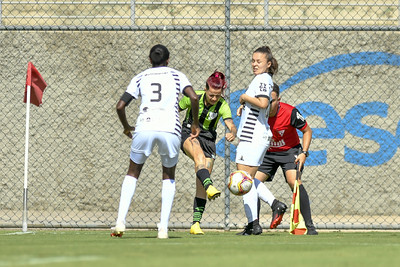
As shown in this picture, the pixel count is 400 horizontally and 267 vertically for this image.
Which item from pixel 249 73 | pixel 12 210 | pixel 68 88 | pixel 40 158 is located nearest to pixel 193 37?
pixel 249 73

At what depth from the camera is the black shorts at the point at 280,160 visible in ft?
30.5

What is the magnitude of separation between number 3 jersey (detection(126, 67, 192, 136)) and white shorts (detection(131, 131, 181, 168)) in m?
0.05

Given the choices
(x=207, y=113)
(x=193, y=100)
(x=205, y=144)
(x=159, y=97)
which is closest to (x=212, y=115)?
(x=207, y=113)

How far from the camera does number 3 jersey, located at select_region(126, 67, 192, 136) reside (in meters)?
7.59

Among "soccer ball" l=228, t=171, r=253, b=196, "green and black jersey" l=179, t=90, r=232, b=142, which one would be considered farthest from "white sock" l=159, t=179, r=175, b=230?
"green and black jersey" l=179, t=90, r=232, b=142

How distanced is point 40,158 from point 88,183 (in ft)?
3.11

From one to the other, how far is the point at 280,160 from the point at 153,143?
2.14 meters

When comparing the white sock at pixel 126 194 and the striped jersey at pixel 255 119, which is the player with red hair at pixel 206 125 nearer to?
the striped jersey at pixel 255 119

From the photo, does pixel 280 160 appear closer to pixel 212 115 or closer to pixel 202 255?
pixel 212 115

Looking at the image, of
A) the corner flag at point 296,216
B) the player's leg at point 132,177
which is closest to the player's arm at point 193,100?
the player's leg at point 132,177

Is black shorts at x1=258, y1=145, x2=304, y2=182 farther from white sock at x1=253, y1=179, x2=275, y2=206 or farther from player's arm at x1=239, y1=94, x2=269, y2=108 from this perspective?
player's arm at x1=239, y1=94, x2=269, y2=108

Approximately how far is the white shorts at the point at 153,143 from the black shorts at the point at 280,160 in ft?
6.24

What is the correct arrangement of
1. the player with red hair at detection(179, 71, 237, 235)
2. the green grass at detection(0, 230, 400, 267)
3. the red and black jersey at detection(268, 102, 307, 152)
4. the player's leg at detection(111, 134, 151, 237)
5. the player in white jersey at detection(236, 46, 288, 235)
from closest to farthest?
1. the green grass at detection(0, 230, 400, 267)
2. the player's leg at detection(111, 134, 151, 237)
3. the player in white jersey at detection(236, 46, 288, 235)
4. the player with red hair at detection(179, 71, 237, 235)
5. the red and black jersey at detection(268, 102, 307, 152)

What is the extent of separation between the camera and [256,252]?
19.4 ft
